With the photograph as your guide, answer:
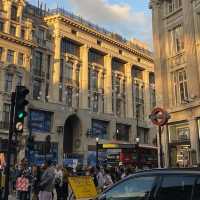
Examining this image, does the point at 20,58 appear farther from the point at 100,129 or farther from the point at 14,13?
the point at 100,129

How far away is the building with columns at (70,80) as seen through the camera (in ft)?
156

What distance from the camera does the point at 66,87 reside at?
5481cm

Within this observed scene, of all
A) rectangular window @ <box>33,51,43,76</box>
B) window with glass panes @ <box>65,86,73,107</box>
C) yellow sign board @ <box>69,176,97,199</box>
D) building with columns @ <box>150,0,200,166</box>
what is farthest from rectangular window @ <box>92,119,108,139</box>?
yellow sign board @ <box>69,176,97,199</box>

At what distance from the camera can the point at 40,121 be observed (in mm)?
49188

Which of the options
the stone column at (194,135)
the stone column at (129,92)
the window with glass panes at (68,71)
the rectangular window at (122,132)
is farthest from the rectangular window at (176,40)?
the stone column at (129,92)

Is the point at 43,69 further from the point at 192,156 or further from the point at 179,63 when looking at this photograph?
the point at 192,156

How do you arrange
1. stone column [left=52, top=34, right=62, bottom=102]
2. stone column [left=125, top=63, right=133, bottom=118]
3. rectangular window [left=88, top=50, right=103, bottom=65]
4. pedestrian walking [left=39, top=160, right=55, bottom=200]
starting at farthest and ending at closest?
stone column [left=125, top=63, right=133, bottom=118], rectangular window [left=88, top=50, right=103, bottom=65], stone column [left=52, top=34, right=62, bottom=102], pedestrian walking [left=39, top=160, right=55, bottom=200]

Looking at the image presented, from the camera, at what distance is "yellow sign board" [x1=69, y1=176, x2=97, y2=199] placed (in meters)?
14.9

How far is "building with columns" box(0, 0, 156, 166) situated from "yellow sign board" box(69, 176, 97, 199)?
28.8 m

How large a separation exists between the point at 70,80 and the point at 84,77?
2.81m

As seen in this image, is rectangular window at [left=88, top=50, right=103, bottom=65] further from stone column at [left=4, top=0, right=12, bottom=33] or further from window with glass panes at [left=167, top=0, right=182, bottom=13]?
window with glass panes at [left=167, top=0, right=182, bottom=13]

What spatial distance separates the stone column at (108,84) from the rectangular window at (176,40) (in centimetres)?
3490

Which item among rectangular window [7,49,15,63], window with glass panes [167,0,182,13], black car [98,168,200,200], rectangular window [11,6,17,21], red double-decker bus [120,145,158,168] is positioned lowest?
black car [98,168,200,200]

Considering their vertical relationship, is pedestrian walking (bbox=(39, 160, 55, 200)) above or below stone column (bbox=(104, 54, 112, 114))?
below
